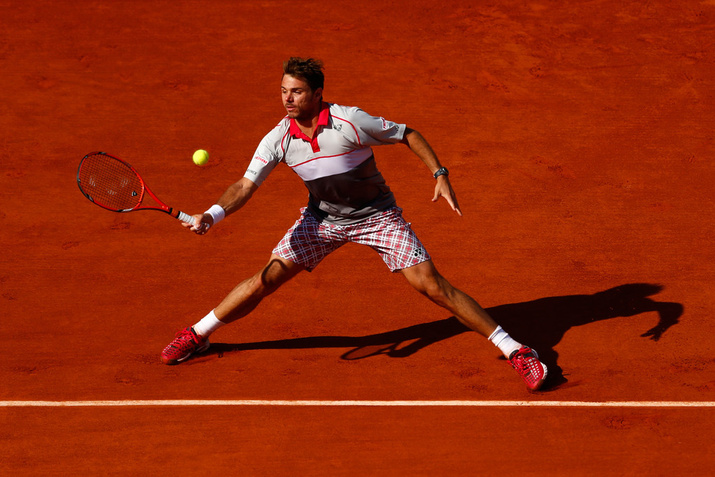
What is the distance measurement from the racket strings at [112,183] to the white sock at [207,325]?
102 cm

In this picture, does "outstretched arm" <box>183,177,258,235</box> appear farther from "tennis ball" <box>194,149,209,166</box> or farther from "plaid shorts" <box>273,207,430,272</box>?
"tennis ball" <box>194,149,209,166</box>

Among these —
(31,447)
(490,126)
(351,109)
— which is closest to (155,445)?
(31,447)

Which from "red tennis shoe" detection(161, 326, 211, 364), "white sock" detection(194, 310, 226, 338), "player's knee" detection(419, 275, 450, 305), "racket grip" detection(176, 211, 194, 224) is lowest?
"red tennis shoe" detection(161, 326, 211, 364)

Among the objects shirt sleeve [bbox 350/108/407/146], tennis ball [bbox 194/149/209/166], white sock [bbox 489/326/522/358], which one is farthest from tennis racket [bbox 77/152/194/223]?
white sock [bbox 489/326/522/358]

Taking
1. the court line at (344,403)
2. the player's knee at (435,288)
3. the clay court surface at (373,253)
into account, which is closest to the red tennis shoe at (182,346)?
the clay court surface at (373,253)

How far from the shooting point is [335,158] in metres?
5.89

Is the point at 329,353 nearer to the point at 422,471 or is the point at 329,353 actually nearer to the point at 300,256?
the point at 300,256

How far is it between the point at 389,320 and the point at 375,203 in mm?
1300

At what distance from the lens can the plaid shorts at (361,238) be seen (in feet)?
19.8

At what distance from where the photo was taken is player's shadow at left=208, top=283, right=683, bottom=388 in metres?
6.66

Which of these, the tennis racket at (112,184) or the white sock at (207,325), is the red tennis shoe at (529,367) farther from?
the tennis racket at (112,184)

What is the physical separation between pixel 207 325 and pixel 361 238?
1371mm

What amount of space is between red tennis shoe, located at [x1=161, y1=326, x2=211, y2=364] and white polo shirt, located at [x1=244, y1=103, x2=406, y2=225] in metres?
1.34

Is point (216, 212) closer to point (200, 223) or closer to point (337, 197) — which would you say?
point (200, 223)
